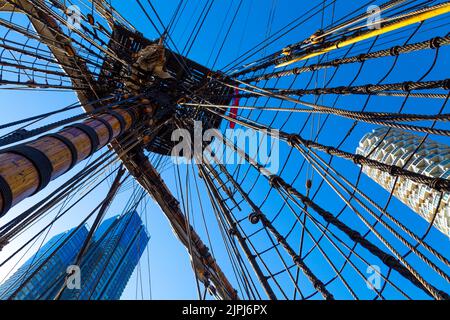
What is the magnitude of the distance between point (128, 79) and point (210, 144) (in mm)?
3388

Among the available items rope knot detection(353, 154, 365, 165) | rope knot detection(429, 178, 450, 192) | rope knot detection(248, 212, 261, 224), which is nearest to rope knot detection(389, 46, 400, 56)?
rope knot detection(353, 154, 365, 165)

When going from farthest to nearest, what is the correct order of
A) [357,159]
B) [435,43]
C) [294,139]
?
[294,139]
[357,159]
[435,43]

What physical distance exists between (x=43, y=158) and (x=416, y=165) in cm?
4843

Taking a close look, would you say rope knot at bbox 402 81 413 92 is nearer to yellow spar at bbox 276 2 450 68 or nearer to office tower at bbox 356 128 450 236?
yellow spar at bbox 276 2 450 68

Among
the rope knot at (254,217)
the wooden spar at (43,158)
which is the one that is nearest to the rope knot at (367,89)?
the rope knot at (254,217)

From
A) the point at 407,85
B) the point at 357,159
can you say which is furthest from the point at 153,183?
the point at 407,85

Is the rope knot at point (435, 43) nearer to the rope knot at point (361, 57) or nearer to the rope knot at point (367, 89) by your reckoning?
the rope knot at point (367, 89)

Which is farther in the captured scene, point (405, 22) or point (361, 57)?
point (361, 57)

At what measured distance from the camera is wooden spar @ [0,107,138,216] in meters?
2.08

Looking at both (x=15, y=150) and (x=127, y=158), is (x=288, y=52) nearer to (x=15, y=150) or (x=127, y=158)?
(x=127, y=158)

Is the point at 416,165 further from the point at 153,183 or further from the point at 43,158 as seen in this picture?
the point at 43,158

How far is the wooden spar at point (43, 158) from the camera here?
2.08 meters

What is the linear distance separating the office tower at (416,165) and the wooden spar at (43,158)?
35.0m

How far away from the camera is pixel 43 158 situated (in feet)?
7.89
